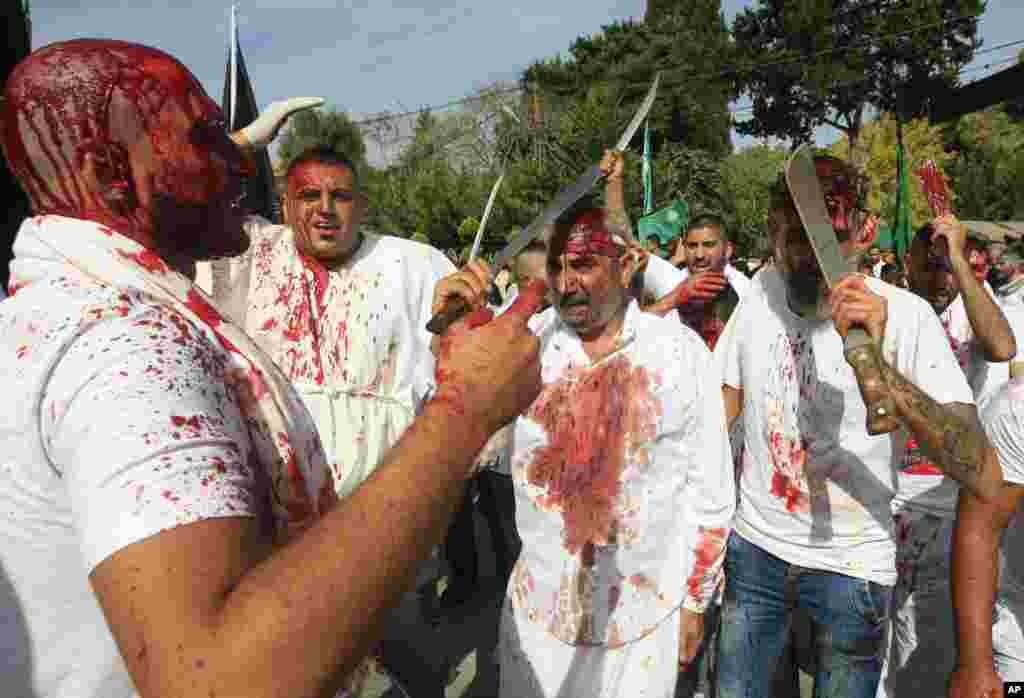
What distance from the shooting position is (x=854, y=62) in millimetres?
34188

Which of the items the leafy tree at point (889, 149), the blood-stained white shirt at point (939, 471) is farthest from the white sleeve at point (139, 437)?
the leafy tree at point (889, 149)

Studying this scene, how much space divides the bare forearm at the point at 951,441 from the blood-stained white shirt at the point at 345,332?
1710mm

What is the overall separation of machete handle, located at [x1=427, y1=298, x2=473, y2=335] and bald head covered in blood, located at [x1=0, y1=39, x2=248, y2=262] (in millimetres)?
700

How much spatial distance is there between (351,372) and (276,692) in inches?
90.2

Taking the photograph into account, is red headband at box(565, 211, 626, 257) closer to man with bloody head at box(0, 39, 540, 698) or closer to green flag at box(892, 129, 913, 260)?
man with bloody head at box(0, 39, 540, 698)

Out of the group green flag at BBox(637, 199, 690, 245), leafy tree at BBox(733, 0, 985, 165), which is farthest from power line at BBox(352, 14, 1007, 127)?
green flag at BBox(637, 199, 690, 245)

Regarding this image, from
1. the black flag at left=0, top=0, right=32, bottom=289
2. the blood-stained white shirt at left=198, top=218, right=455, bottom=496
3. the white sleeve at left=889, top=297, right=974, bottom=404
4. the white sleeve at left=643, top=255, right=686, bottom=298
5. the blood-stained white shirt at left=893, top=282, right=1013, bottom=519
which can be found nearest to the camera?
the white sleeve at left=889, top=297, right=974, bottom=404

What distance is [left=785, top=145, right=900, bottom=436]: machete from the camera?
5.83 feet

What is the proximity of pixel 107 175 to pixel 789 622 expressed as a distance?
258 centimetres

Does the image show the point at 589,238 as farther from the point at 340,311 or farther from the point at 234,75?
the point at 234,75

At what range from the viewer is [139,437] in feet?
2.55

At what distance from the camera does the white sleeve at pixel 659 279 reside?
4496 millimetres

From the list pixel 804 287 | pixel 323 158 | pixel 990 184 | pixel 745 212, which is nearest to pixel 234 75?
pixel 323 158

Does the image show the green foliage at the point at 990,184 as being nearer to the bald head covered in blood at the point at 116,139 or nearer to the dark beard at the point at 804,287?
the dark beard at the point at 804,287
